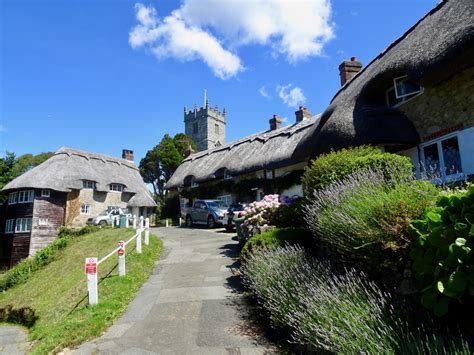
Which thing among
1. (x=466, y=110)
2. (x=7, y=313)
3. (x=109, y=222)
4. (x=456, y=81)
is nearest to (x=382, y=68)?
(x=456, y=81)

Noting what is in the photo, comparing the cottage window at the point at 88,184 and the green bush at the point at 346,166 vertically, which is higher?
the cottage window at the point at 88,184

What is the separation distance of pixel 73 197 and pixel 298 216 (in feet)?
91.0

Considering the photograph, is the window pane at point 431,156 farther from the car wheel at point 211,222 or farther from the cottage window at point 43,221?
the cottage window at point 43,221

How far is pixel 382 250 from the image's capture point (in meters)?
3.84

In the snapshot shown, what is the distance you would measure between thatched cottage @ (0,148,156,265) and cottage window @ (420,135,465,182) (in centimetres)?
2876

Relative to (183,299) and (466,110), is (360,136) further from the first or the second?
(183,299)

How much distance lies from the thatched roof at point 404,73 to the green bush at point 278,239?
5.37 meters

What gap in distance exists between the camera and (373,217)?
4129 millimetres

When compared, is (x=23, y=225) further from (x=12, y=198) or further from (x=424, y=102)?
(x=424, y=102)

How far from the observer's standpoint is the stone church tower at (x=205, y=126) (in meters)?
64.4

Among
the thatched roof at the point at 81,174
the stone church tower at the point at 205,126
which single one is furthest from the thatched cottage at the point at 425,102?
the stone church tower at the point at 205,126

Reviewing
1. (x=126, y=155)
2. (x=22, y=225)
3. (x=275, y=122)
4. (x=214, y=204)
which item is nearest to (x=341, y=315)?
(x=214, y=204)

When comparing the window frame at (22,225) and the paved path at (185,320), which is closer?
the paved path at (185,320)

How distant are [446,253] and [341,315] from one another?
1.17 meters
